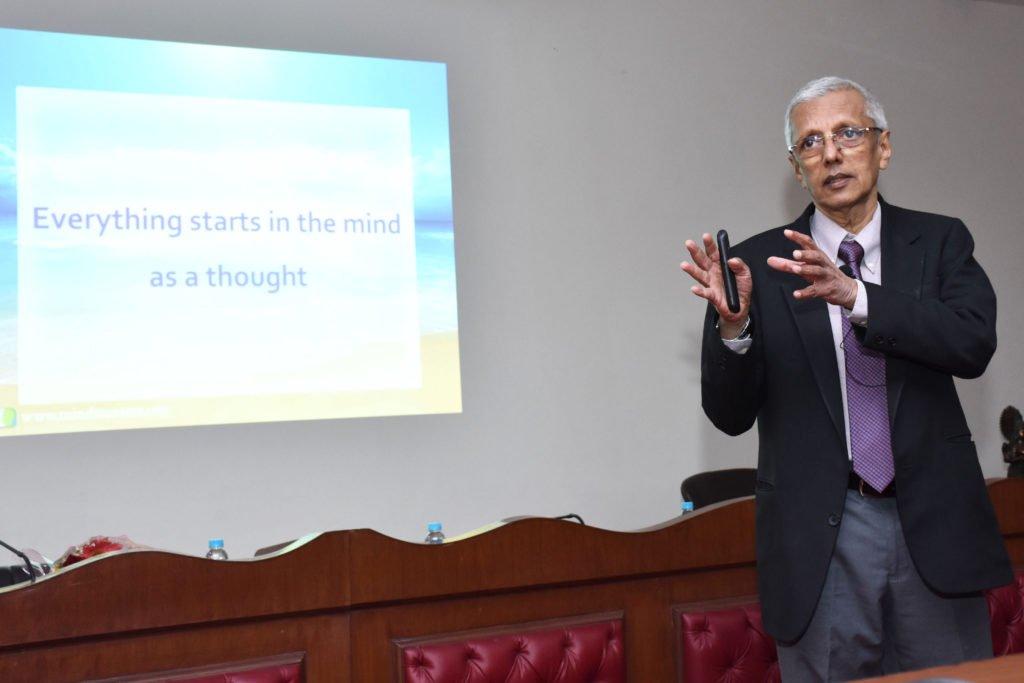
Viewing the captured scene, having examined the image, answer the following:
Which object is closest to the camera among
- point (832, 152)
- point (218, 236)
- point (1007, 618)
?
point (832, 152)

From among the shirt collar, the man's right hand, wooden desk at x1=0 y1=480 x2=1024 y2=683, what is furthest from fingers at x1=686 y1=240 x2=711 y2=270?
wooden desk at x1=0 y1=480 x2=1024 y2=683

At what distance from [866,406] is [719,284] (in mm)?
302

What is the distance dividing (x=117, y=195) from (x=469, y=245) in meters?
1.31

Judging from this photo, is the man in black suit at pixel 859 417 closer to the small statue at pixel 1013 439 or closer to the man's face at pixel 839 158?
the man's face at pixel 839 158

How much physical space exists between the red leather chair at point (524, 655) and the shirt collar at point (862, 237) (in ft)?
3.31

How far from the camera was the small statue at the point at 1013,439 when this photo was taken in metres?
4.06

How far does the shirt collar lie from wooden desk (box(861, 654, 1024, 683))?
2.22 feet

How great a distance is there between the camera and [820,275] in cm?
140

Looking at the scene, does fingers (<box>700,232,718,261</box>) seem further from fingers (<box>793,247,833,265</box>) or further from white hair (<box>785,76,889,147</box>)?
white hair (<box>785,76,889,147</box>)

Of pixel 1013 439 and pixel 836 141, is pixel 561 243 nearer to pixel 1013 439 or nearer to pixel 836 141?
pixel 1013 439

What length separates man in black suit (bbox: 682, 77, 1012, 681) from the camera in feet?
4.76

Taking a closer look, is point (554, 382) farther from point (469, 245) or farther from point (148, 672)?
point (148, 672)

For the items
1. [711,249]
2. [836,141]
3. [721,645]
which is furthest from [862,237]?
[721,645]

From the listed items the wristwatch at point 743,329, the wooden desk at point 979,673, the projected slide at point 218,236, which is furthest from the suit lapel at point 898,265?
the projected slide at point 218,236
